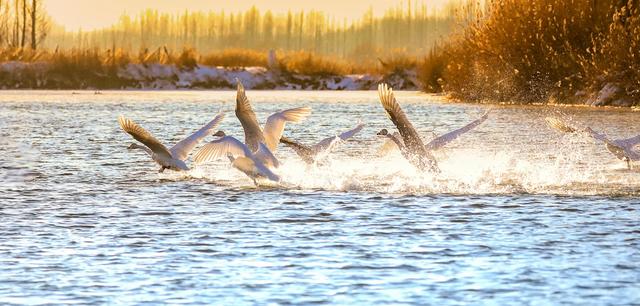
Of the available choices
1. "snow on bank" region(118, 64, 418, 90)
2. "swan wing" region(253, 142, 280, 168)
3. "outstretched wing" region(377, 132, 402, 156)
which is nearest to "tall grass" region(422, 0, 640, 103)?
"outstretched wing" region(377, 132, 402, 156)

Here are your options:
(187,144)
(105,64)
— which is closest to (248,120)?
(187,144)

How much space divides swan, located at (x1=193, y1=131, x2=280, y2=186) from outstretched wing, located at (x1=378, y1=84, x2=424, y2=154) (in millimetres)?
1523

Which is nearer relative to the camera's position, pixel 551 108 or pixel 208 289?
pixel 208 289

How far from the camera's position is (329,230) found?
13.4 m

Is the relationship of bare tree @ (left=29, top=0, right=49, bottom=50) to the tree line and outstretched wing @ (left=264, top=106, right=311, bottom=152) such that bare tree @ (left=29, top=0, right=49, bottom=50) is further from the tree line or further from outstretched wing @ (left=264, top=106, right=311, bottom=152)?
outstretched wing @ (left=264, top=106, right=311, bottom=152)

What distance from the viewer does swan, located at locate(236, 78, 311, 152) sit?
19.3 meters

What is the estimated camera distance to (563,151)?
23844 mm

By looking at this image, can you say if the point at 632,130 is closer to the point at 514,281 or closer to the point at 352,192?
the point at 352,192

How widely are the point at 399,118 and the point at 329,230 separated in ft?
14.6

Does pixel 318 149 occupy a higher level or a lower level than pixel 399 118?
lower

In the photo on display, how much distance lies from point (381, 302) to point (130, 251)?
9.84ft

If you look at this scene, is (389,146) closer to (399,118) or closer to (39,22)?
(399,118)

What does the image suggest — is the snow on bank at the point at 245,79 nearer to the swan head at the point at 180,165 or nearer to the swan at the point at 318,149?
the swan head at the point at 180,165

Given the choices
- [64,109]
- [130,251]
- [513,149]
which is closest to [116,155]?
[513,149]
